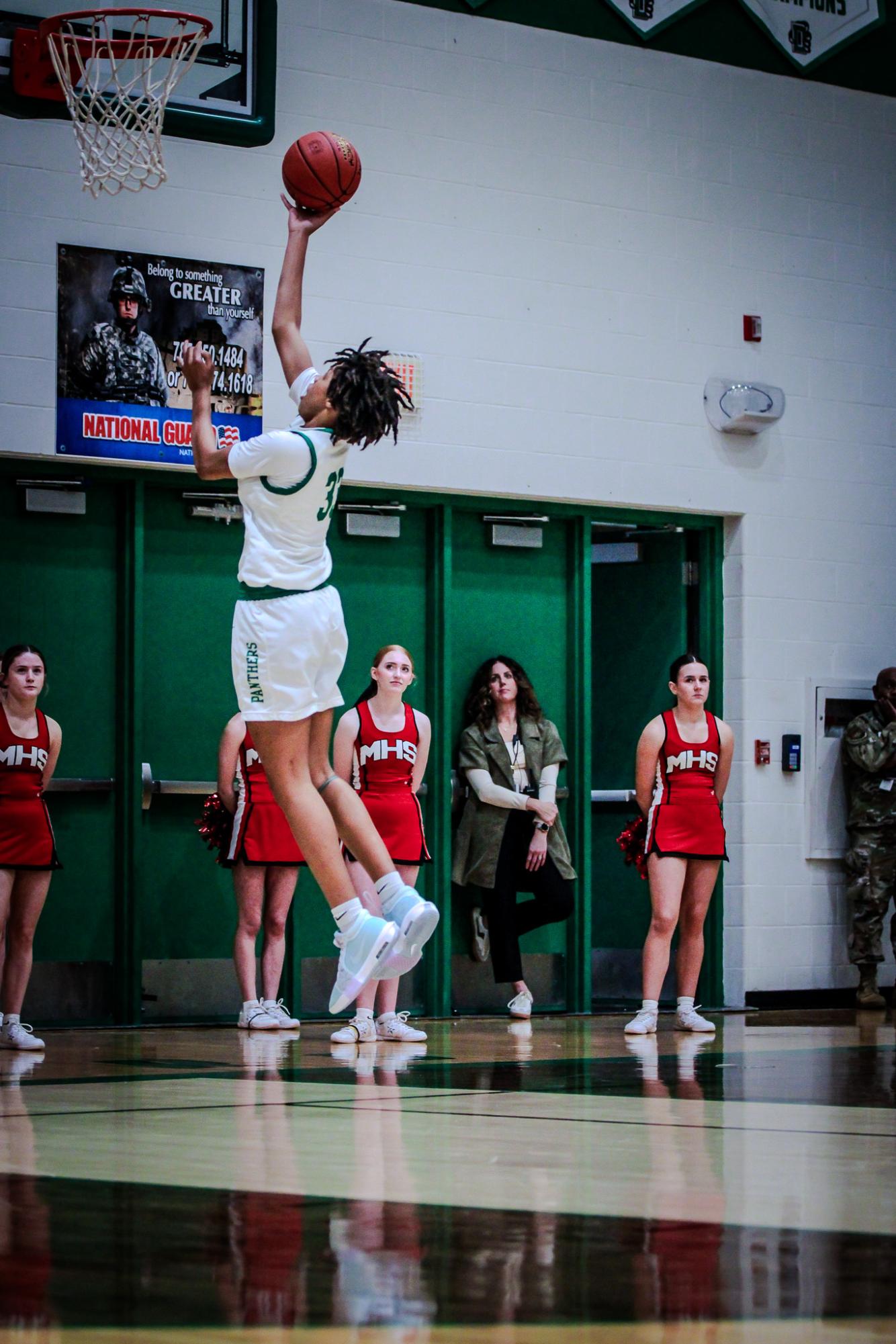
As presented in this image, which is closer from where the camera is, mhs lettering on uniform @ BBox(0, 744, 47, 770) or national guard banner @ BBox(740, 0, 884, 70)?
mhs lettering on uniform @ BBox(0, 744, 47, 770)

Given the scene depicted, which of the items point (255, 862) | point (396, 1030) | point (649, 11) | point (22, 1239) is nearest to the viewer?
point (22, 1239)

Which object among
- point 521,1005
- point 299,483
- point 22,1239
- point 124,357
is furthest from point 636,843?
point 22,1239

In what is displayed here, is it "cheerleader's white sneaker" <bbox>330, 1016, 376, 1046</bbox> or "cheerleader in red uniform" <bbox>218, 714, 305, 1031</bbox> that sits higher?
"cheerleader in red uniform" <bbox>218, 714, 305, 1031</bbox>

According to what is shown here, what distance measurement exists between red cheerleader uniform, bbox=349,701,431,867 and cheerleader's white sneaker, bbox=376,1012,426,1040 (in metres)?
0.71

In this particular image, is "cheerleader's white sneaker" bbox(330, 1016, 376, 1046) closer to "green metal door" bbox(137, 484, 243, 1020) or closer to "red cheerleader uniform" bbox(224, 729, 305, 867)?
"red cheerleader uniform" bbox(224, 729, 305, 867)

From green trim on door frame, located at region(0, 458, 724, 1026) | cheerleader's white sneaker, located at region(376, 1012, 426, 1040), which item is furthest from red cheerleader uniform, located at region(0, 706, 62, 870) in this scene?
cheerleader's white sneaker, located at region(376, 1012, 426, 1040)

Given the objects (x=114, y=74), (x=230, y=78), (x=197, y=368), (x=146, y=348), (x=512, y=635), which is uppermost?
(x=230, y=78)

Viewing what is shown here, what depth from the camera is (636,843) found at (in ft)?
28.2

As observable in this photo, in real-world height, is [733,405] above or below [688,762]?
above

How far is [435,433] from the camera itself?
9297 millimetres

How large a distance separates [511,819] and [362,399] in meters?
4.40

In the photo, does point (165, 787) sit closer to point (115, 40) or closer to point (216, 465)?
point (115, 40)

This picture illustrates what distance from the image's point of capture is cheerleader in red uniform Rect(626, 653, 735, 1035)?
8.06 m

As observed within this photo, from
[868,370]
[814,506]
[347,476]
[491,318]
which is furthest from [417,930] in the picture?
[868,370]
